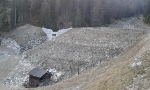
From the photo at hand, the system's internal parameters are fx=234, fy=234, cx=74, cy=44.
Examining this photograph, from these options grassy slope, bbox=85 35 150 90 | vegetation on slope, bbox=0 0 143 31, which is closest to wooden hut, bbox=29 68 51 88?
grassy slope, bbox=85 35 150 90

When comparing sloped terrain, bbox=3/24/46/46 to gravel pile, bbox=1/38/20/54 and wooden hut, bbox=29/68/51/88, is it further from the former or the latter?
wooden hut, bbox=29/68/51/88

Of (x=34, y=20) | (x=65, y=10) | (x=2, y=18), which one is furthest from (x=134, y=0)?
(x=2, y=18)

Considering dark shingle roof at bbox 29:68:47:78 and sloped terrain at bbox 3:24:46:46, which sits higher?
sloped terrain at bbox 3:24:46:46

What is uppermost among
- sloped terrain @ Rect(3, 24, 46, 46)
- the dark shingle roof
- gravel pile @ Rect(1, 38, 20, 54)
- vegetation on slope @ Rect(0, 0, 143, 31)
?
vegetation on slope @ Rect(0, 0, 143, 31)

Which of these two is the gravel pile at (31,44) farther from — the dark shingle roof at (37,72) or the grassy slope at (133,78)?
the grassy slope at (133,78)

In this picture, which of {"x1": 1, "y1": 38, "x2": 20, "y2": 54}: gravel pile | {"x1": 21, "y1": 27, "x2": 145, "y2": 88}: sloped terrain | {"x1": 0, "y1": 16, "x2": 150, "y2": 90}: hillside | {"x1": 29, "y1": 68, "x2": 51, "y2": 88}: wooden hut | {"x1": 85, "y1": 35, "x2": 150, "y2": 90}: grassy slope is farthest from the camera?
{"x1": 1, "y1": 38, "x2": 20, "y2": 54}: gravel pile

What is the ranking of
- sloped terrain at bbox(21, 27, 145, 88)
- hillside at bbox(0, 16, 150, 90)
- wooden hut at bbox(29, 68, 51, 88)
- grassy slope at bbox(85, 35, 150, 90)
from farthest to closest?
sloped terrain at bbox(21, 27, 145, 88) < wooden hut at bbox(29, 68, 51, 88) < hillside at bbox(0, 16, 150, 90) < grassy slope at bbox(85, 35, 150, 90)

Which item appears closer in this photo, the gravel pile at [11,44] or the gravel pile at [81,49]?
the gravel pile at [81,49]

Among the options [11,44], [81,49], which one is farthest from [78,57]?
[11,44]

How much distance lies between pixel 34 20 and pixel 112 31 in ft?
81.7

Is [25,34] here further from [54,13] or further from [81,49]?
[81,49]

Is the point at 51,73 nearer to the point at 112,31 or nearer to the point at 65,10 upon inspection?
the point at 112,31

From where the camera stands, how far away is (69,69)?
3538 centimetres

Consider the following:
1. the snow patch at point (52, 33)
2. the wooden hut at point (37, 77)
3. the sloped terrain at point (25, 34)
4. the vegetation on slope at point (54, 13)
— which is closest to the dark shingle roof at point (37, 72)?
the wooden hut at point (37, 77)
